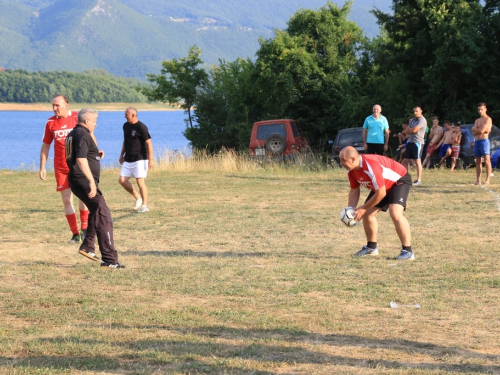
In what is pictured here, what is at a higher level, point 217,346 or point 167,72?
point 167,72

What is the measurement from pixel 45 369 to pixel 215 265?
381 centimetres

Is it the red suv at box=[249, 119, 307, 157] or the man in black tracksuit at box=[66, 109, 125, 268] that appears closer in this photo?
the man in black tracksuit at box=[66, 109, 125, 268]

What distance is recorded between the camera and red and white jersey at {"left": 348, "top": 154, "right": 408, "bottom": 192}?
814 centimetres

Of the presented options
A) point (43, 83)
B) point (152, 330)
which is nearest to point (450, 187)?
point (152, 330)

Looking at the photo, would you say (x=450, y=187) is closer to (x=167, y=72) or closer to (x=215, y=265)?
(x=215, y=265)

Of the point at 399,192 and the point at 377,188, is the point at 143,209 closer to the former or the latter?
the point at 399,192

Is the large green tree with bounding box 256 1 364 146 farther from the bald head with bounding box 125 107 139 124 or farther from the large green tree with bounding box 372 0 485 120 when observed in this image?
the bald head with bounding box 125 107 139 124

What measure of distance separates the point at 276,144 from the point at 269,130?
2.28 ft

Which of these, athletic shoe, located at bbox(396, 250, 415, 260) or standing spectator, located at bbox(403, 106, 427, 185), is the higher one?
standing spectator, located at bbox(403, 106, 427, 185)

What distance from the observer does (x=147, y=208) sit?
13648mm

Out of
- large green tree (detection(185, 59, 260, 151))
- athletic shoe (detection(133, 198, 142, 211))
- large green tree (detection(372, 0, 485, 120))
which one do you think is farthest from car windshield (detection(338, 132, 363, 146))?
athletic shoe (detection(133, 198, 142, 211))

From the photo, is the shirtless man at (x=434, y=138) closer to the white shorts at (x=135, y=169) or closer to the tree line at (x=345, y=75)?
the tree line at (x=345, y=75)

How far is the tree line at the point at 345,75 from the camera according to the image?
81.1 ft

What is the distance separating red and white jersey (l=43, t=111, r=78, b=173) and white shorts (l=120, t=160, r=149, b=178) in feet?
9.60
